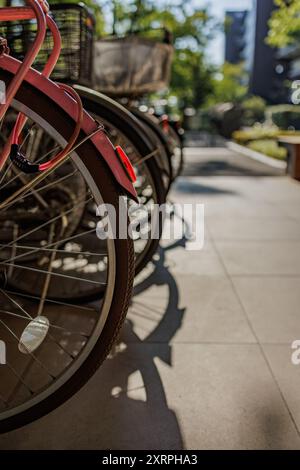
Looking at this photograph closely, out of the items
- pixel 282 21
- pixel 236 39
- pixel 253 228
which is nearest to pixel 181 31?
pixel 282 21

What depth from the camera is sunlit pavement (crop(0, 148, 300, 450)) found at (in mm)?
1875

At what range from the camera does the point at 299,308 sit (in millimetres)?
3064

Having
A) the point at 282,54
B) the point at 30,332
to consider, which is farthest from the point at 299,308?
the point at 282,54

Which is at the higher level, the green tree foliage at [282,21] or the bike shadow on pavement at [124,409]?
the green tree foliage at [282,21]

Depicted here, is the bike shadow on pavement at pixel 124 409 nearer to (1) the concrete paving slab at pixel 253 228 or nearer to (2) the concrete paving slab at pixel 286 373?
(2) the concrete paving slab at pixel 286 373

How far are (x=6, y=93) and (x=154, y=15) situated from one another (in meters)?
20.4

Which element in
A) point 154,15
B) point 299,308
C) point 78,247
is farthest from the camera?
point 154,15

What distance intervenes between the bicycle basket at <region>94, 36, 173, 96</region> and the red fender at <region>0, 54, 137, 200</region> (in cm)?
277

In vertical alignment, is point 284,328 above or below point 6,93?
below

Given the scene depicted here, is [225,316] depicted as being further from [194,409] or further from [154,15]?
[154,15]

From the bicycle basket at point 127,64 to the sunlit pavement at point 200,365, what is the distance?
1.52 m

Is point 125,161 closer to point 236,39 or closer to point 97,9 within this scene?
point 97,9

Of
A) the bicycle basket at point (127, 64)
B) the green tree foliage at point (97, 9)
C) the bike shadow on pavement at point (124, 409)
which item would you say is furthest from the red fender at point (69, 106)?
the green tree foliage at point (97, 9)

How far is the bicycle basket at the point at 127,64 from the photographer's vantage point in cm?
423
